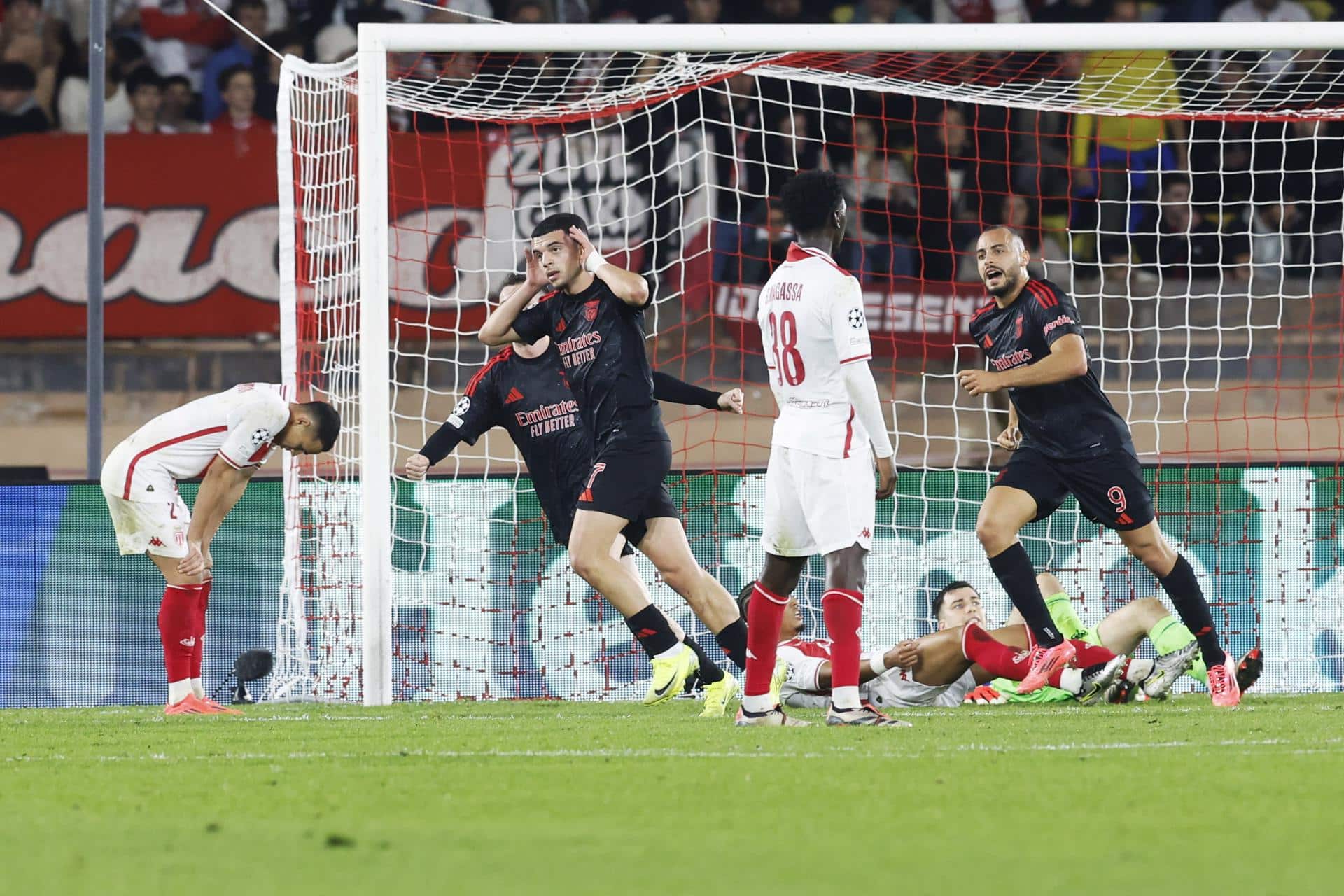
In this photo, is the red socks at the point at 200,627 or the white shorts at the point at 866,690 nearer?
the white shorts at the point at 866,690

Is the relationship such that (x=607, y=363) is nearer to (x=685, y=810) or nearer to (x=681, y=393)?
(x=681, y=393)

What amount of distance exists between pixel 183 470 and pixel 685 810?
4.20 metres

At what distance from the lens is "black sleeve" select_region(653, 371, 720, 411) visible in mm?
6992

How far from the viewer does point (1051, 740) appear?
5242mm

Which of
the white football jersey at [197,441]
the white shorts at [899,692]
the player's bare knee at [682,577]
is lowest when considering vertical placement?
the white shorts at [899,692]

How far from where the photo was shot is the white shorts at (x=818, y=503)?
565 cm

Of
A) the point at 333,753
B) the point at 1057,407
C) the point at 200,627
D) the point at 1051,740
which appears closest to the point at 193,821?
the point at 333,753

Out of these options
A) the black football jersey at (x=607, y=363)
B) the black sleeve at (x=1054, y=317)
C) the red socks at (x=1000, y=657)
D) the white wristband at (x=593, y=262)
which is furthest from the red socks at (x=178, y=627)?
the black sleeve at (x=1054, y=317)

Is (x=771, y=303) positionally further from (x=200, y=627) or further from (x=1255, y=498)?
(x=1255, y=498)

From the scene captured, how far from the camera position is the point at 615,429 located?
21.3 ft

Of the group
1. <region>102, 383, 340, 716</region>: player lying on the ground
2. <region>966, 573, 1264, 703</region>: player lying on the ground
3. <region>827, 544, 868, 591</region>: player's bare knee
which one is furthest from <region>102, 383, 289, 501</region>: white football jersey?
<region>966, 573, 1264, 703</region>: player lying on the ground

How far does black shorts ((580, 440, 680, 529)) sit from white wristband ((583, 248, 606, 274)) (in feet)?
2.08

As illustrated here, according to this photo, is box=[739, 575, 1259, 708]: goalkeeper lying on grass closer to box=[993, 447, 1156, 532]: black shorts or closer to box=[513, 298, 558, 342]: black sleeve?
box=[993, 447, 1156, 532]: black shorts

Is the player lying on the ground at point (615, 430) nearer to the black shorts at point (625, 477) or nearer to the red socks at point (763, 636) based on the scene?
the black shorts at point (625, 477)
